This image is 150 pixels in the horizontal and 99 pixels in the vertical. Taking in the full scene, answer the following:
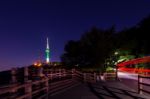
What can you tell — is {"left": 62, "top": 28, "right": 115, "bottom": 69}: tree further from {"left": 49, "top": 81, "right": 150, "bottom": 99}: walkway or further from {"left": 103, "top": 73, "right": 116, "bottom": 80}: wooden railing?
{"left": 49, "top": 81, "right": 150, "bottom": 99}: walkway

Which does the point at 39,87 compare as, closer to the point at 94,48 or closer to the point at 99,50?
the point at 99,50

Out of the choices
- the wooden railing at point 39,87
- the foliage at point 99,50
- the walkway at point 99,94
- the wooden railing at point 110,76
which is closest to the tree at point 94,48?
the foliage at point 99,50

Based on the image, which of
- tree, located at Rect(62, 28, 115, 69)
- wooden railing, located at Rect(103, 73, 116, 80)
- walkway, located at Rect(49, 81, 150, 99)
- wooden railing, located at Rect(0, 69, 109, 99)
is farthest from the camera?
tree, located at Rect(62, 28, 115, 69)

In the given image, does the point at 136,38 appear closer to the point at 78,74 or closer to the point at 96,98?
the point at 78,74

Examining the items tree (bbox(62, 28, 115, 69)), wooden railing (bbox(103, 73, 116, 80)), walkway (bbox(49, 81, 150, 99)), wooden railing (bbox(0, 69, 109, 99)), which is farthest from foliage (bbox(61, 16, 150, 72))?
walkway (bbox(49, 81, 150, 99))

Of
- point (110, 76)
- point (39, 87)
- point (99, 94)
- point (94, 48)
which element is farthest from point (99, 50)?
point (39, 87)

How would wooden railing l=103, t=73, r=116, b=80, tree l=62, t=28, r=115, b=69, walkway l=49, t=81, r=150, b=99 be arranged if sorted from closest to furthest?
walkway l=49, t=81, r=150, b=99, wooden railing l=103, t=73, r=116, b=80, tree l=62, t=28, r=115, b=69

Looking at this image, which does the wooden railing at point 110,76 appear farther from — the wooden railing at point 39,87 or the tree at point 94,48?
the tree at point 94,48

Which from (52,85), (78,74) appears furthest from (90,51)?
(52,85)

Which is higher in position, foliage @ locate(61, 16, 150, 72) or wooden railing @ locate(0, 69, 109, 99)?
foliage @ locate(61, 16, 150, 72)

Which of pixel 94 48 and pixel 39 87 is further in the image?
pixel 94 48

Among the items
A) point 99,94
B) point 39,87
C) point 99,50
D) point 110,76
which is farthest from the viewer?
point 99,50

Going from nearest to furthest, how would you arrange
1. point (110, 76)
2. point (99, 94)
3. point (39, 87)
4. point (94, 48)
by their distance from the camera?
point (39, 87) < point (99, 94) < point (110, 76) < point (94, 48)

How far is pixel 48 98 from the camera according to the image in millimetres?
14359
